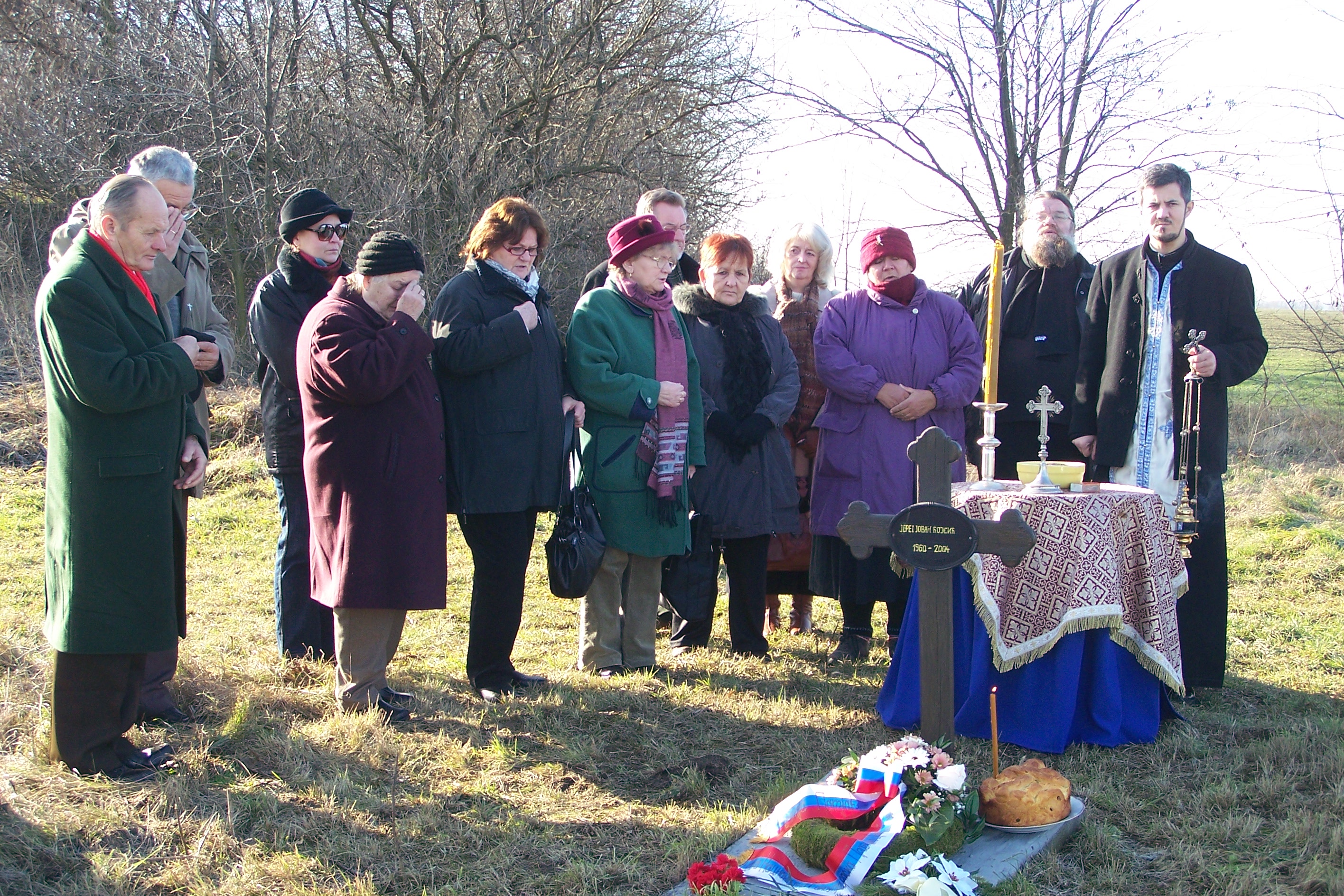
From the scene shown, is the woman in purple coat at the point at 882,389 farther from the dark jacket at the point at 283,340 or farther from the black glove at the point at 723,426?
the dark jacket at the point at 283,340

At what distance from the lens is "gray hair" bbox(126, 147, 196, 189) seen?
398 centimetres

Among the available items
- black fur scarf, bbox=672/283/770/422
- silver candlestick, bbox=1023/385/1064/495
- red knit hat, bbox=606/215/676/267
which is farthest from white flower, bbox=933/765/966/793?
red knit hat, bbox=606/215/676/267

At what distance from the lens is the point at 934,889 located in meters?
2.62

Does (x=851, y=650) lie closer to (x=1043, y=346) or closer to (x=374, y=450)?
(x=1043, y=346)

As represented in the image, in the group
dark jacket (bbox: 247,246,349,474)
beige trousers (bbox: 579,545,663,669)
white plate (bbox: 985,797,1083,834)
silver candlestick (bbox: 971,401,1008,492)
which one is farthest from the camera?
beige trousers (bbox: 579,545,663,669)

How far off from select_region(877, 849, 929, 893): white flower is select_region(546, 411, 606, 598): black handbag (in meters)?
1.94

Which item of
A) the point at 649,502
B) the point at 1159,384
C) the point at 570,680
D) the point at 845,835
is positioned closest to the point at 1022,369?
the point at 1159,384

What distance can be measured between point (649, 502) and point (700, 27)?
9457mm

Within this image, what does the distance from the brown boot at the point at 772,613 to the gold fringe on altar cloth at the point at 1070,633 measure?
6.05 feet

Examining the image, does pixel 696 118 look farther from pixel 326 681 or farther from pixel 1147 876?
pixel 1147 876

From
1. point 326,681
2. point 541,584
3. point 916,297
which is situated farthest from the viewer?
point 541,584

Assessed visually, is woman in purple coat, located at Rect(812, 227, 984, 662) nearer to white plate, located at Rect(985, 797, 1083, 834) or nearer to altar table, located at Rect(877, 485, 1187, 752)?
altar table, located at Rect(877, 485, 1187, 752)

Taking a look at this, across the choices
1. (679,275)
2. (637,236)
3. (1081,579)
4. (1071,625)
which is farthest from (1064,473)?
(679,275)

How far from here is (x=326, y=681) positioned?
4.49 metres
